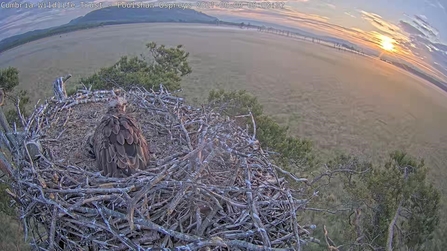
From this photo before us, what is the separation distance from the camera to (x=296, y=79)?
2325 cm

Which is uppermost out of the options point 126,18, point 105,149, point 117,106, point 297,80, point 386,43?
point 117,106

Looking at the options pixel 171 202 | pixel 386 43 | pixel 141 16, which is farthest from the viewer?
pixel 141 16

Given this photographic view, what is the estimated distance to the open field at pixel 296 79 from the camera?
55.1 ft

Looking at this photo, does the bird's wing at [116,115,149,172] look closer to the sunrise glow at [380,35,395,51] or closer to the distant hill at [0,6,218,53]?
the sunrise glow at [380,35,395,51]

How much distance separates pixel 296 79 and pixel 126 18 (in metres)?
9.87

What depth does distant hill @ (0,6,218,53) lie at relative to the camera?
16.8 metres

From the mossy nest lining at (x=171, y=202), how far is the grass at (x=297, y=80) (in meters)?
11.6

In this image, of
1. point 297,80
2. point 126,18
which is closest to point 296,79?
point 297,80

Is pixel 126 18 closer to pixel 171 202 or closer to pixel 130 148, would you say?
pixel 130 148

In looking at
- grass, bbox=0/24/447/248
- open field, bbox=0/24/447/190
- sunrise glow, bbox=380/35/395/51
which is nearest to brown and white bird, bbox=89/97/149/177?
grass, bbox=0/24/447/248

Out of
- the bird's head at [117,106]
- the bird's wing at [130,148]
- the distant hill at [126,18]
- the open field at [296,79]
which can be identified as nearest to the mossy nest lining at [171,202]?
the bird's wing at [130,148]

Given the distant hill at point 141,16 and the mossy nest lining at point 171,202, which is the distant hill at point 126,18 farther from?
the mossy nest lining at point 171,202

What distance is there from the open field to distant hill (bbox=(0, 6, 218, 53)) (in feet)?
2.66

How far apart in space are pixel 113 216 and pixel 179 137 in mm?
1555
